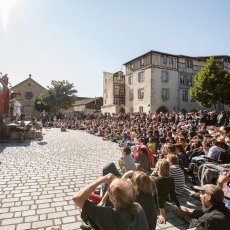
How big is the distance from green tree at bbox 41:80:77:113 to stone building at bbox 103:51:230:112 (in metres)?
15.9

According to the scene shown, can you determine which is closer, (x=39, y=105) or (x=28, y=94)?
(x=39, y=105)

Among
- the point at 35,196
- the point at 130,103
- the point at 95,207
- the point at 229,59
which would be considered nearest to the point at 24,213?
the point at 35,196

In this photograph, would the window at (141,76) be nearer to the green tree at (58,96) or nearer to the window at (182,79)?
the window at (182,79)

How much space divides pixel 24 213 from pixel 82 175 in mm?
3309

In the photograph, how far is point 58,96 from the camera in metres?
49.8

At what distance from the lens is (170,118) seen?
71.7 ft

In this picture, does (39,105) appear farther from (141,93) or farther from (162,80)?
(162,80)

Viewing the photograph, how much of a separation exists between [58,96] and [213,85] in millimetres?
31589

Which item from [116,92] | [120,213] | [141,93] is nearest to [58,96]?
[116,92]

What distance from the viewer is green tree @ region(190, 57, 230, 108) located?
1203 inches

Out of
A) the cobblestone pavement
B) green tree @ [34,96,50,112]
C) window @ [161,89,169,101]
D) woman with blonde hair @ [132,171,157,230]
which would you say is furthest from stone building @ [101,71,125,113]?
woman with blonde hair @ [132,171,157,230]

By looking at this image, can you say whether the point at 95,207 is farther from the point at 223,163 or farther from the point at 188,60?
the point at 188,60

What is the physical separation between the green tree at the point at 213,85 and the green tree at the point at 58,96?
2895 centimetres

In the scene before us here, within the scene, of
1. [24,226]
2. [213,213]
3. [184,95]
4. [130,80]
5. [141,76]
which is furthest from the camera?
[130,80]
